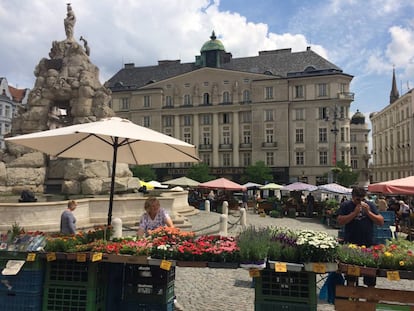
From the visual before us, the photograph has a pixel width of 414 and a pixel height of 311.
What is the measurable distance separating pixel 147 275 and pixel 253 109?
178ft

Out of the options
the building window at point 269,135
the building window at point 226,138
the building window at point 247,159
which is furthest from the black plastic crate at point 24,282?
the building window at point 226,138

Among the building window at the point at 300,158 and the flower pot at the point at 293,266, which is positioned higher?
the building window at the point at 300,158

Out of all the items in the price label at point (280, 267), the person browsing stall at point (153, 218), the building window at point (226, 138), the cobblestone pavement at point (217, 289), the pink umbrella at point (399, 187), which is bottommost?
the cobblestone pavement at point (217, 289)

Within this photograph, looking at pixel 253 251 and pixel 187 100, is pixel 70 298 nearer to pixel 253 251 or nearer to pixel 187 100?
pixel 253 251

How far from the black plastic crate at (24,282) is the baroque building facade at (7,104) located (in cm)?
5761

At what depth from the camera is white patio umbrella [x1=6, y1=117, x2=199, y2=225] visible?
662cm

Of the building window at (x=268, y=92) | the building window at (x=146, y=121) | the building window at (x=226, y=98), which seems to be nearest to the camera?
the building window at (x=268, y=92)

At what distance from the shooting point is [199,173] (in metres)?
55.1

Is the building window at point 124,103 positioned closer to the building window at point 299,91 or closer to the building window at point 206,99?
the building window at point 206,99

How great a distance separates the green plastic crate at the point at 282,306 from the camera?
4648 mm

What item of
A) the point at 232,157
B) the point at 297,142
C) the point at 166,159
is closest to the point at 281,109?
the point at 297,142

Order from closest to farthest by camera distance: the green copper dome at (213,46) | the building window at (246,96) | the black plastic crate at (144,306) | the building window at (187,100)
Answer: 1. the black plastic crate at (144,306)
2. the building window at (246,96)
3. the building window at (187,100)
4. the green copper dome at (213,46)

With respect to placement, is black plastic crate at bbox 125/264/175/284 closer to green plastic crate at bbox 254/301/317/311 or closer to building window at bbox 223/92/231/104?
green plastic crate at bbox 254/301/317/311

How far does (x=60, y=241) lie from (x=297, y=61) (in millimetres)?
58491
